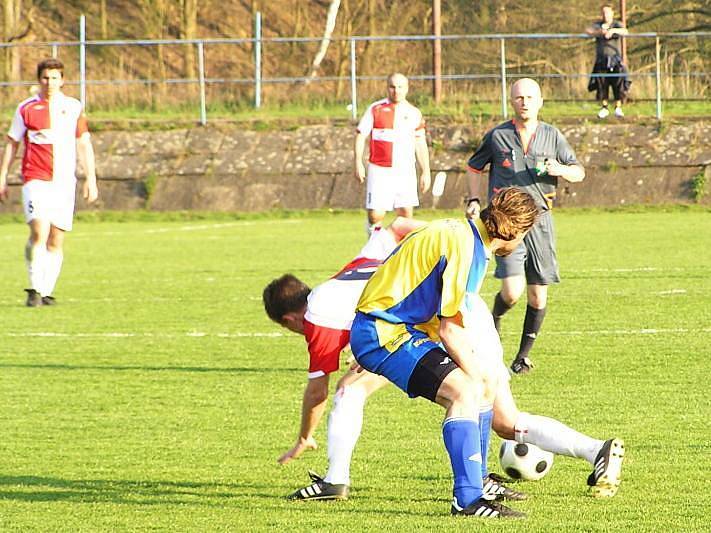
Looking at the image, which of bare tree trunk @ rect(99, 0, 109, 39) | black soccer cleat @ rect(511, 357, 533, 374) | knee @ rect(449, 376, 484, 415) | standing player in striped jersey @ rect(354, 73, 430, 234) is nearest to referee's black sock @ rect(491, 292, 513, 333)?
black soccer cleat @ rect(511, 357, 533, 374)

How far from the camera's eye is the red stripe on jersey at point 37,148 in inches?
548

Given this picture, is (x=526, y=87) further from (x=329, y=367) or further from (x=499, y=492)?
(x=499, y=492)

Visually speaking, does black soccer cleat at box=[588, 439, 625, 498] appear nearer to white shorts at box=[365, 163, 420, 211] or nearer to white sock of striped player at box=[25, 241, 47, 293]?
white sock of striped player at box=[25, 241, 47, 293]

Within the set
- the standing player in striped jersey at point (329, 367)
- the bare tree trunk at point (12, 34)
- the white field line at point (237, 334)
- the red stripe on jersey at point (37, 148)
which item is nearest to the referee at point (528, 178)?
the white field line at point (237, 334)

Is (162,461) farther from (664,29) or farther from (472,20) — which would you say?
(472,20)

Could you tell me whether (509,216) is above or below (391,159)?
below

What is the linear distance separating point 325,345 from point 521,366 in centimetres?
353

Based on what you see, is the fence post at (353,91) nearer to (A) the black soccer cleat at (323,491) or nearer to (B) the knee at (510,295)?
(B) the knee at (510,295)

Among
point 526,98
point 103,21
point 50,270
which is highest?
point 103,21

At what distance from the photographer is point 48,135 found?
1399 cm

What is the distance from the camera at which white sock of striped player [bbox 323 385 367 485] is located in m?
5.88

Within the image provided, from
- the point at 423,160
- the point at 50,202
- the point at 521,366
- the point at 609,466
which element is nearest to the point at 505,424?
the point at 609,466

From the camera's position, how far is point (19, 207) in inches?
1024

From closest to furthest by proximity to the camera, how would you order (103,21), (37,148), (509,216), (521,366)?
(509,216) → (521,366) → (37,148) → (103,21)
